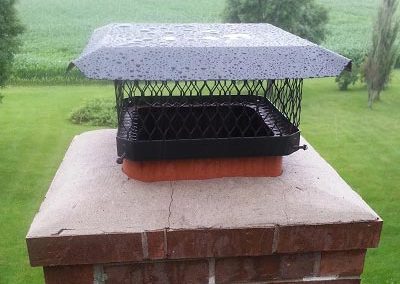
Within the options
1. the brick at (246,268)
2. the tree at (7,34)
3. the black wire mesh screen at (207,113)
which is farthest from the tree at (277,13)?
the brick at (246,268)

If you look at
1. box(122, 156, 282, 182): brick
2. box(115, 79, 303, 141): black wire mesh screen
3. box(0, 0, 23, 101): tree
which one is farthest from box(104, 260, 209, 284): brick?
box(0, 0, 23, 101): tree

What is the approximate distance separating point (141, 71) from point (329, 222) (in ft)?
3.39

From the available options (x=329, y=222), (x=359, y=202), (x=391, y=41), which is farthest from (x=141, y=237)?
(x=391, y=41)

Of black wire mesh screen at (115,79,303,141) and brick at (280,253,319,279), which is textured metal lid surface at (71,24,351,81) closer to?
black wire mesh screen at (115,79,303,141)

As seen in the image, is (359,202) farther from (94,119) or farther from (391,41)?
(391,41)

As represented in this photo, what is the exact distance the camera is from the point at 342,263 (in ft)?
6.68

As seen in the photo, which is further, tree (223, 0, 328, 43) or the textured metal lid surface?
tree (223, 0, 328, 43)

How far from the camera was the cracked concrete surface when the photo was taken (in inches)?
75.7

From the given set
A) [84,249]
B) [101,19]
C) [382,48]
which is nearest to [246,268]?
[84,249]

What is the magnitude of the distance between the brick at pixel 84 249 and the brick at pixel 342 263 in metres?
0.83

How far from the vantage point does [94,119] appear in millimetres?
14648

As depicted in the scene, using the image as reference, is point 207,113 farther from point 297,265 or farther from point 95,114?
point 95,114

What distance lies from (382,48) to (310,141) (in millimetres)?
6706

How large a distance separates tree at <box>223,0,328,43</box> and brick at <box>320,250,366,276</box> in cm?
1737
